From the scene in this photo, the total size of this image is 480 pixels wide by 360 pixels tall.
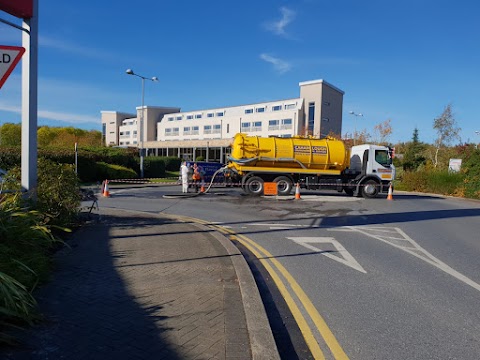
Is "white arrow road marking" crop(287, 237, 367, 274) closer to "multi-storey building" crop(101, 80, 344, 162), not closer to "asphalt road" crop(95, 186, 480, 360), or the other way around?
"asphalt road" crop(95, 186, 480, 360)

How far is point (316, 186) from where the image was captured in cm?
1969

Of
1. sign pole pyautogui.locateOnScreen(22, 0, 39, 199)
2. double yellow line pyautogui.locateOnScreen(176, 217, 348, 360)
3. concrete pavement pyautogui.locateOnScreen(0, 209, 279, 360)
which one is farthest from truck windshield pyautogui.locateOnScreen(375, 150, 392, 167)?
sign pole pyautogui.locateOnScreen(22, 0, 39, 199)

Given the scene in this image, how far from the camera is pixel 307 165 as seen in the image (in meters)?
19.6

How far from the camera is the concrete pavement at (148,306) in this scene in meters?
3.21

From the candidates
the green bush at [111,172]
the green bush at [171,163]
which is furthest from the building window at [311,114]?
the green bush at [111,172]

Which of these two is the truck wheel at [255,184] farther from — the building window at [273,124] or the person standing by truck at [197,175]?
the building window at [273,124]

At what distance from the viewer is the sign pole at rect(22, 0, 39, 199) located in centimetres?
654

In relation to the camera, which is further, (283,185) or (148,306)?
(283,185)

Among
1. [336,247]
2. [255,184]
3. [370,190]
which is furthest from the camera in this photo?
[370,190]

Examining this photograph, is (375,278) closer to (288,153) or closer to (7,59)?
(7,59)

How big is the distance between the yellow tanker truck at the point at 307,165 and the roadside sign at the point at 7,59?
1440 centimetres

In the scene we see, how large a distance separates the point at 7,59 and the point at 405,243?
7.99 m

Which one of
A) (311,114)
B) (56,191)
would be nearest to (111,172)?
(56,191)

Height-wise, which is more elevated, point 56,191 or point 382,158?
point 382,158
